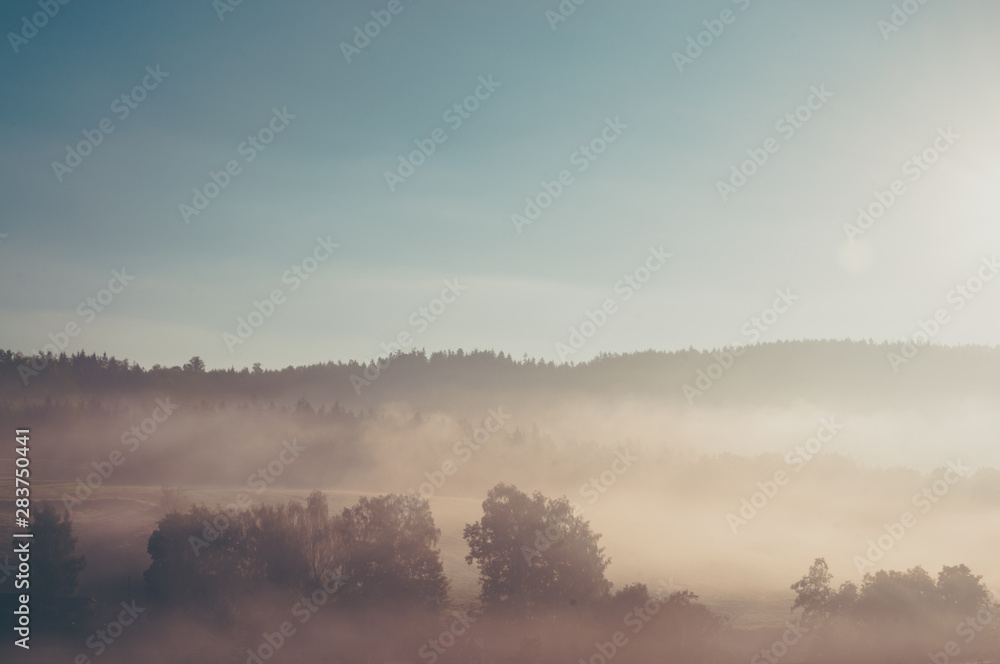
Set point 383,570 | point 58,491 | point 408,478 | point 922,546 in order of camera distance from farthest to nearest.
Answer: point 408,478 → point 922,546 → point 58,491 → point 383,570

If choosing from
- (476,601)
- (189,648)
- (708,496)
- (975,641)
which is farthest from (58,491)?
(708,496)

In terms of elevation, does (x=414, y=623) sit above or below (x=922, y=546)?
below

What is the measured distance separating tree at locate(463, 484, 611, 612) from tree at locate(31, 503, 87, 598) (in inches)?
1328

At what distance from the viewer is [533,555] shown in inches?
2378

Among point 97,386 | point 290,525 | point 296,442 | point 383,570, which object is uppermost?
point 97,386

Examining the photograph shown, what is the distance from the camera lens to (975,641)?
52812mm

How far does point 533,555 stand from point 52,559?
40811 mm

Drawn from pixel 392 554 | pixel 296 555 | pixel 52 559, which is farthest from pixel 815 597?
pixel 52 559

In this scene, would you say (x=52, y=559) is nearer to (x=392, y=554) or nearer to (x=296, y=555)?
(x=296, y=555)

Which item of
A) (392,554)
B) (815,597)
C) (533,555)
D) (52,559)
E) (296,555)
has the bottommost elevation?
(815,597)

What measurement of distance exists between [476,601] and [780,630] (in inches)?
1061

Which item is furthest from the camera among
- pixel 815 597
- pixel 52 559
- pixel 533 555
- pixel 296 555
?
pixel 296 555

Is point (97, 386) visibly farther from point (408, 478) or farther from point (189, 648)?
point (189, 648)

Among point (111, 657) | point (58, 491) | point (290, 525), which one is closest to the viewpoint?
point (111, 657)
